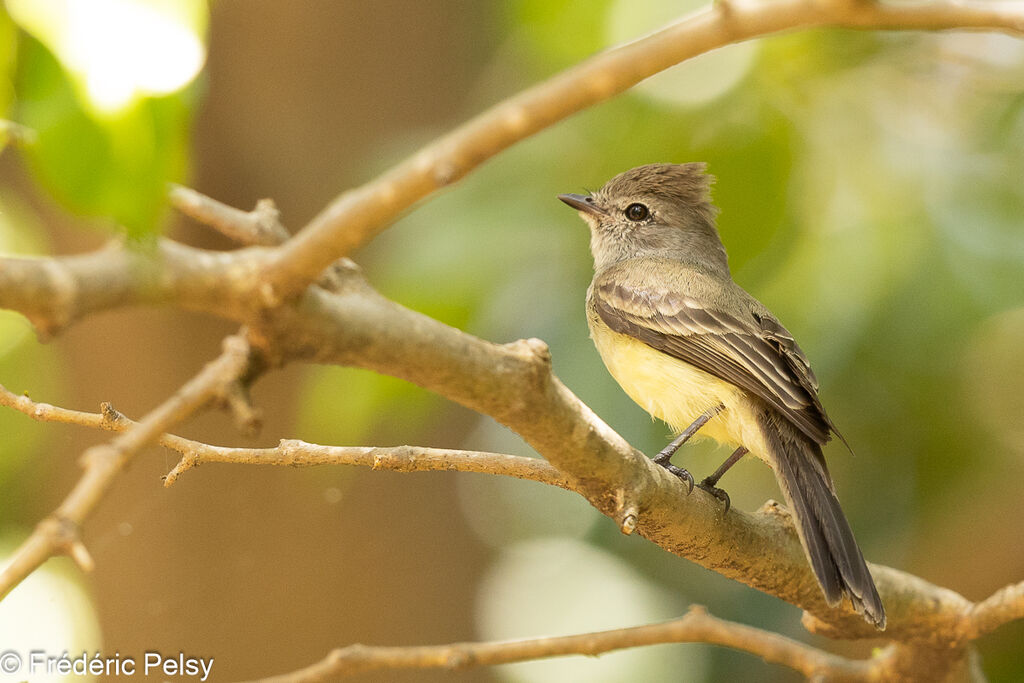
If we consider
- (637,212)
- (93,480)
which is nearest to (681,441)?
(637,212)

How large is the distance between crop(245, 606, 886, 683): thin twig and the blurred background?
1.92ft

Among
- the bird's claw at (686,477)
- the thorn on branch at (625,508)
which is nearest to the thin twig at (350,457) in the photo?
the thorn on branch at (625,508)

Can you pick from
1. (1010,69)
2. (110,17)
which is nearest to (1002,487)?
(1010,69)

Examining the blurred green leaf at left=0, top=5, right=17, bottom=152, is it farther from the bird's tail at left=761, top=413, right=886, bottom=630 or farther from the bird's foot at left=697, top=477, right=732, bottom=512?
the bird's tail at left=761, top=413, right=886, bottom=630

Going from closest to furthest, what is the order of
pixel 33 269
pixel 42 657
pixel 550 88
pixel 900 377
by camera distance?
pixel 33 269
pixel 550 88
pixel 42 657
pixel 900 377

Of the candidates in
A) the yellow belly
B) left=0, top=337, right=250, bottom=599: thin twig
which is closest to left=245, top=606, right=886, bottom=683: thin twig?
the yellow belly

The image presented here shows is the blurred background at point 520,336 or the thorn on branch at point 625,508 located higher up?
the blurred background at point 520,336

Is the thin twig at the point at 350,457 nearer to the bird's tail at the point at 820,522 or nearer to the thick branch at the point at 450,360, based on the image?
the thick branch at the point at 450,360

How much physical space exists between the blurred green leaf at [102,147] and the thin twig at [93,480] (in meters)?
0.21

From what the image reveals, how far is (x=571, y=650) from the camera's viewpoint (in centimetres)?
249

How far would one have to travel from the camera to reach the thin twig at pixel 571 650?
2.39 m

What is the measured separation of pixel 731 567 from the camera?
8.02ft

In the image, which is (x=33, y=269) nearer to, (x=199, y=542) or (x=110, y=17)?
Result: (x=110, y=17)

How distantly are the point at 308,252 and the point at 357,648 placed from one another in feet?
5.03
